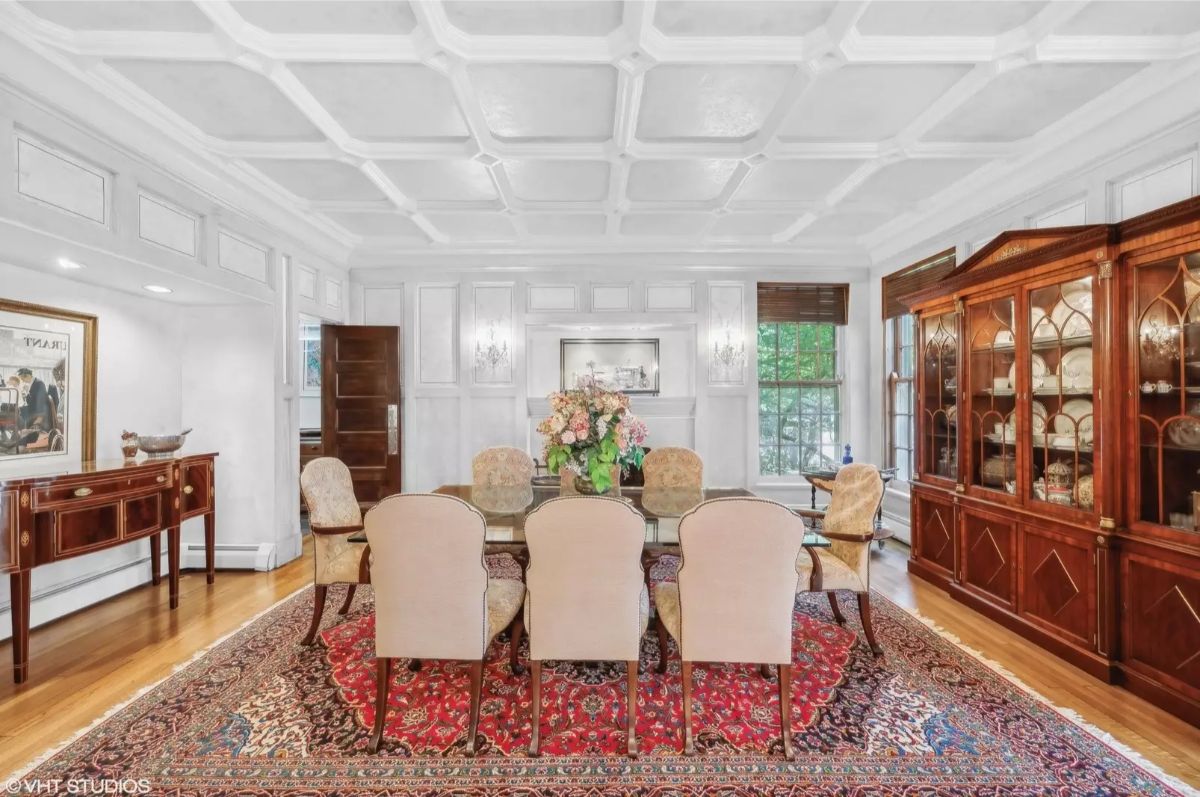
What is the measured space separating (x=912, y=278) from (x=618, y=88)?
3539 mm

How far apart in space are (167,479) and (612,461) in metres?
2.88

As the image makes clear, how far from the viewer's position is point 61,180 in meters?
2.48

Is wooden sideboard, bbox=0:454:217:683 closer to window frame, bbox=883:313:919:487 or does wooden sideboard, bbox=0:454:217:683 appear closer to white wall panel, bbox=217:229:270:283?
white wall panel, bbox=217:229:270:283

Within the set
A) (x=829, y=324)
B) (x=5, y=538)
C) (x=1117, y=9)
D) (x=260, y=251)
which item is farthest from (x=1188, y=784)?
(x=260, y=251)

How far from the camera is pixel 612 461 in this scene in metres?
2.81

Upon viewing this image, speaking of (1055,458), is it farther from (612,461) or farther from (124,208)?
(124,208)

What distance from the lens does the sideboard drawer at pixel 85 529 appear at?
2.61m

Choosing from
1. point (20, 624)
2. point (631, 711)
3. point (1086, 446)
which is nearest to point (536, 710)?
point (631, 711)

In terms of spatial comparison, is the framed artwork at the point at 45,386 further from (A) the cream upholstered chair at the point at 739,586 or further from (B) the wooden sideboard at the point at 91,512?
(A) the cream upholstered chair at the point at 739,586

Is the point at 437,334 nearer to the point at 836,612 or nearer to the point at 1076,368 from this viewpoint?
the point at 836,612

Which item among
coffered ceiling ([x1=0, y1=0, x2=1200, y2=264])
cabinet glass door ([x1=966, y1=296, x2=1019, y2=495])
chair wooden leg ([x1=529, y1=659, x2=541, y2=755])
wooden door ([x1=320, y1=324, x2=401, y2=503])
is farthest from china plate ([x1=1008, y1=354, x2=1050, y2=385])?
wooden door ([x1=320, y1=324, x2=401, y2=503])

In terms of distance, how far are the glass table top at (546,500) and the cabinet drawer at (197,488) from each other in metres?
1.72

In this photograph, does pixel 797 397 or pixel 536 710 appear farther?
pixel 797 397

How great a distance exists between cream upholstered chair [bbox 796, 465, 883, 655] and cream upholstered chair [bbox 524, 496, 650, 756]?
1029 mm
